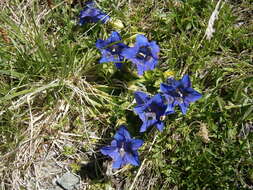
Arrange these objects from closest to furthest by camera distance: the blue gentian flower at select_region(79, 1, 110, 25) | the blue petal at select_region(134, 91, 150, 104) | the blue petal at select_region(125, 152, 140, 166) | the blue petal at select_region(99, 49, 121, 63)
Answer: the blue petal at select_region(125, 152, 140, 166) < the blue petal at select_region(134, 91, 150, 104) < the blue petal at select_region(99, 49, 121, 63) < the blue gentian flower at select_region(79, 1, 110, 25)

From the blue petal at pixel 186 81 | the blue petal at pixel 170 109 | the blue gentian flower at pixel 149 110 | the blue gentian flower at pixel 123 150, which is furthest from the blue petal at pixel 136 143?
the blue petal at pixel 186 81

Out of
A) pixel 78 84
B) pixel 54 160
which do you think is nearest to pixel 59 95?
pixel 78 84

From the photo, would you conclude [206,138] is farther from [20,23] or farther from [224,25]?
[20,23]

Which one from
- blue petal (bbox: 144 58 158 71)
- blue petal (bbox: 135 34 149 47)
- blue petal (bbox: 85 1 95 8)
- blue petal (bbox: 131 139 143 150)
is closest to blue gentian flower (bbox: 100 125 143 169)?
blue petal (bbox: 131 139 143 150)

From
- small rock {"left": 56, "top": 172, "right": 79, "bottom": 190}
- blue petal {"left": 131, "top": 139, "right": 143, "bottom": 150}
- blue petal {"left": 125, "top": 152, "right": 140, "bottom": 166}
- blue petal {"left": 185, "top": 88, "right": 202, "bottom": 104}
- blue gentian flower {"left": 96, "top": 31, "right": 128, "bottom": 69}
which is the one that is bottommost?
small rock {"left": 56, "top": 172, "right": 79, "bottom": 190}

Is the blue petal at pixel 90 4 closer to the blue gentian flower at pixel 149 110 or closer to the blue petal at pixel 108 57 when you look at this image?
the blue petal at pixel 108 57

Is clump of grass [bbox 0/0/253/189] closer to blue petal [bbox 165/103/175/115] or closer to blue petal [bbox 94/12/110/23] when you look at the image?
blue petal [bbox 94/12/110/23]

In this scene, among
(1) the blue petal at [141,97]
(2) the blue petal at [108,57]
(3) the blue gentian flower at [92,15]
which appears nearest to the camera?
(1) the blue petal at [141,97]
